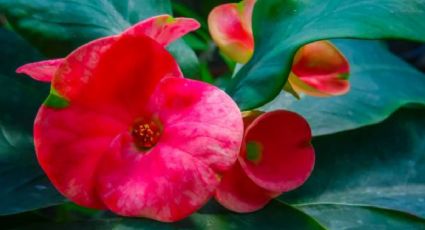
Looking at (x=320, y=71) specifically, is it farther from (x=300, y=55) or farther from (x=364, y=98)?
(x=364, y=98)

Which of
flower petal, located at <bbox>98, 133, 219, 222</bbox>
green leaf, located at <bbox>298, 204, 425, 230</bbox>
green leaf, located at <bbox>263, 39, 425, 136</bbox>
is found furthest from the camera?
green leaf, located at <bbox>263, 39, 425, 136</bbox>

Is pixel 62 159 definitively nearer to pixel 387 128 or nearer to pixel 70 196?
pixel 70 196

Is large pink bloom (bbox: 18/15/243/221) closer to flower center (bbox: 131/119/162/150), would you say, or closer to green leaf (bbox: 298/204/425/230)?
flower center (bbox: 131/119/162/150)

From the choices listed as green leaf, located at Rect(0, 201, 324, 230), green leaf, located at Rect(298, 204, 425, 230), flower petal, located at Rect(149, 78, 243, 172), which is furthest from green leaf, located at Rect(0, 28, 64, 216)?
green leaf, located at Rect(298, 204, 425, 230)

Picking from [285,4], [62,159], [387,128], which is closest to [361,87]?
[387,128]

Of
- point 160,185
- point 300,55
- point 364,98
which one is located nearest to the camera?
point 160,185

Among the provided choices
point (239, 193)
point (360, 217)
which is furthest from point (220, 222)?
point (360, 217)

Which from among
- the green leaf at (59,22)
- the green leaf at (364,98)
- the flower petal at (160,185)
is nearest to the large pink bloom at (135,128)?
the flower petal at (160,185)

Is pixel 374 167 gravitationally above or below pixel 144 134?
below
